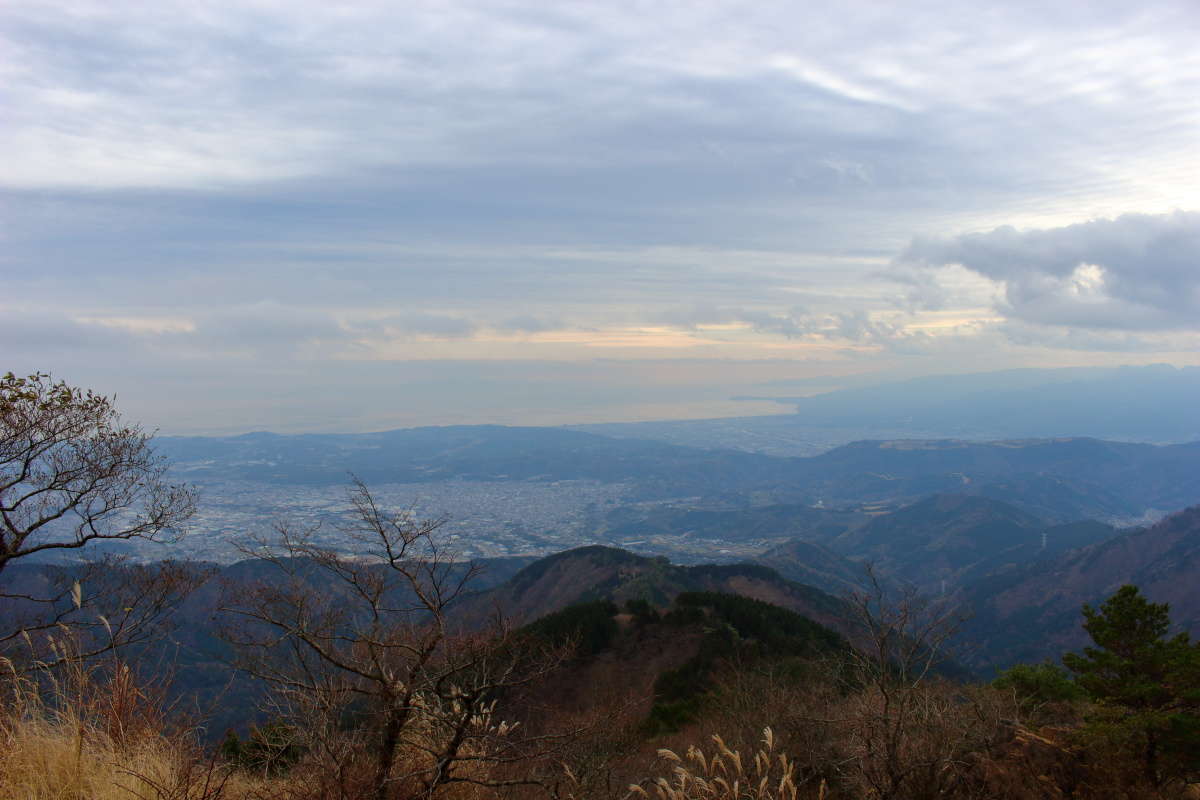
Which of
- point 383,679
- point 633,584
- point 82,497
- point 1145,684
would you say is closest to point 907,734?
point 1145,684

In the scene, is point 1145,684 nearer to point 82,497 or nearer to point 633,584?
point 82,497

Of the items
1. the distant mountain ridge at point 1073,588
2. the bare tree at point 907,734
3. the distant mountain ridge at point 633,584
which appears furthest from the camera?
the distant mountain ridge at point 1073,588

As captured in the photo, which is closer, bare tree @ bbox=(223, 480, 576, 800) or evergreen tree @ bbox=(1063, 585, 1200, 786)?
bare tree @ bbox=(223, 480, 576, 800)

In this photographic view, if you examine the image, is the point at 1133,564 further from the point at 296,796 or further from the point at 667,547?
the point at 296,796

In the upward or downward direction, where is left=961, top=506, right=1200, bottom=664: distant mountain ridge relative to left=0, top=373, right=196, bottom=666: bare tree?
downward

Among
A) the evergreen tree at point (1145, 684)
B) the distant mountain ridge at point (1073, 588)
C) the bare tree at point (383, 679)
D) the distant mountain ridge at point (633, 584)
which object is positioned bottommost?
the distant mountain ridge at point (1073, 588)

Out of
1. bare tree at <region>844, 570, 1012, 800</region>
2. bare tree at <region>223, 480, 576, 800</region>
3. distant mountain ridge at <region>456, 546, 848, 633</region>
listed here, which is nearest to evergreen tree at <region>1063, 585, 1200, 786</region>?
bare tree at <region>844, 570, 1012, 800</region>

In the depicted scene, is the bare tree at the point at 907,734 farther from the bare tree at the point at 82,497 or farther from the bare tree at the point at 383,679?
the bare tree at the point at 82,497

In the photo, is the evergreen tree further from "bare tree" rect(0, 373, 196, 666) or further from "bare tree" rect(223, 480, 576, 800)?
"bare tree" rect(0, 373, 196, 666)

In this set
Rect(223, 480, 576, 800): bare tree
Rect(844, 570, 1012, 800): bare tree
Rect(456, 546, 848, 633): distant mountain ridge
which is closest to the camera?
Rect(223, 480, 576, 800): bare tree

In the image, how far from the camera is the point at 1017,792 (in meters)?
10.5

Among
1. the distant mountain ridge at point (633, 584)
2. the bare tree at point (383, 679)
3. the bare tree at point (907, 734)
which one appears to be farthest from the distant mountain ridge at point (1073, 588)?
the bare tree at point (383, 679)

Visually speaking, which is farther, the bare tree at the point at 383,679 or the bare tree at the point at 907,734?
the bare tree at the point at 907,734

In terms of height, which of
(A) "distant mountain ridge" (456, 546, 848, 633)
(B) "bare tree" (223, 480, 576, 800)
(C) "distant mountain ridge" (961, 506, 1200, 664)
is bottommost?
(C) "distant mountain ridge" (961, 506, 1200, 664)
